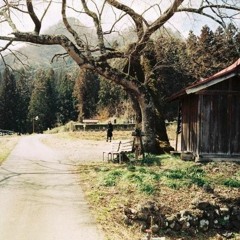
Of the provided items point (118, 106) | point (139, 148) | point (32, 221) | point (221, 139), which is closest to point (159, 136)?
point (139, 148)

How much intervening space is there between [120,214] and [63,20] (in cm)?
1125

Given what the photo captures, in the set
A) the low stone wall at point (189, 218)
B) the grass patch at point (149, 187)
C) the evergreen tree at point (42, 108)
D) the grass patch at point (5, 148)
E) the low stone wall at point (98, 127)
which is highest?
the evergreen tree at point (42, 108)

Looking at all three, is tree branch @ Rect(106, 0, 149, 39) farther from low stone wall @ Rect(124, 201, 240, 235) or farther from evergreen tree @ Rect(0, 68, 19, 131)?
evergreen tree @ Rect(0, 68, 19, 131)

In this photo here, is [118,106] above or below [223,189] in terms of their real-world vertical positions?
above

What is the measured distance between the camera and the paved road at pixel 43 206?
895cm

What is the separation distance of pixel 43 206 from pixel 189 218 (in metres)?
4.03

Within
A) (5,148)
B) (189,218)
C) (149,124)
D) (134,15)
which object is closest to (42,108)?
(5,148)

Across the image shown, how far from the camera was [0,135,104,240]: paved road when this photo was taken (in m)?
8.95

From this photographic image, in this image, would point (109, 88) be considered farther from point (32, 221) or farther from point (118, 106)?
point (32, 221)

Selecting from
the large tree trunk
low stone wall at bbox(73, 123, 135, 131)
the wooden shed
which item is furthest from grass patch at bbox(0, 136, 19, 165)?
low stone wall at bbox(73, 123, 135, 131)

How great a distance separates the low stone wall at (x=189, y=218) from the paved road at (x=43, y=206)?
4.46ft

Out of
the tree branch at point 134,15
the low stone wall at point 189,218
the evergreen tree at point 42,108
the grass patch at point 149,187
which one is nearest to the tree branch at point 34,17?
the tree branch at point 134,15

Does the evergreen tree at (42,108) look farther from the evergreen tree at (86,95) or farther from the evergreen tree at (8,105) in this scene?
the evergreen tree at (86,95)

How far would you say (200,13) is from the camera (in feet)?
58.2
